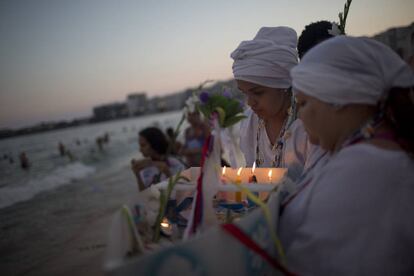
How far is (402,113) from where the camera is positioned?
1377mm

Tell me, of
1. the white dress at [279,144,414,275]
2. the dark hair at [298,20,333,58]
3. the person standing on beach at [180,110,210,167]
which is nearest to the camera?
the white dress at [279,144,414,275]

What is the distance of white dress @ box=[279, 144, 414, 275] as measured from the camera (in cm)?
125

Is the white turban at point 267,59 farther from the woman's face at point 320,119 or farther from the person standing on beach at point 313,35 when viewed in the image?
the woman's face at point 320,119

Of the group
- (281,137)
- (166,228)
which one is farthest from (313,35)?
(166,228)

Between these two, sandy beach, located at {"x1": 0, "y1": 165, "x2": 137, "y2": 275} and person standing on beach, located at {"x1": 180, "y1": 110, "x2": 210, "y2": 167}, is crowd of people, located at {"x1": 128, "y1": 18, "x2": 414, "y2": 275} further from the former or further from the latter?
person standing on beach, located at {"x1": 180, "y1": 110, "x2": 210, "y2": 167}

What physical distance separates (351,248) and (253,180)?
743mm

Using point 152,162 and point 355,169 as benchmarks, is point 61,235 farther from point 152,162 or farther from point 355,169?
point 355,169

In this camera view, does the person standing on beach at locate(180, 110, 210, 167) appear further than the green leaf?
Yes

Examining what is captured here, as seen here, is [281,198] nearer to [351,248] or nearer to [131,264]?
[351,248]

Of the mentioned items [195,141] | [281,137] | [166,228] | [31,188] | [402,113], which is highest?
[402,113]

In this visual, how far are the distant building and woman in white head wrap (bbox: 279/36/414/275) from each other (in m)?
2.64

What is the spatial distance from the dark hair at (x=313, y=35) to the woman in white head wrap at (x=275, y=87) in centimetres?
12

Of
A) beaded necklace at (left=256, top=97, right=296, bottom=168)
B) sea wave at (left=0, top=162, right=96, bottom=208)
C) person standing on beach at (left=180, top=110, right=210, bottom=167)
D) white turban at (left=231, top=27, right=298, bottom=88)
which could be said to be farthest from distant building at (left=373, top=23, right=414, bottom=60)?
sea wave at (left=0, top=162, right=96, bottom=208)

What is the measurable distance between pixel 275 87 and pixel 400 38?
2385mm
